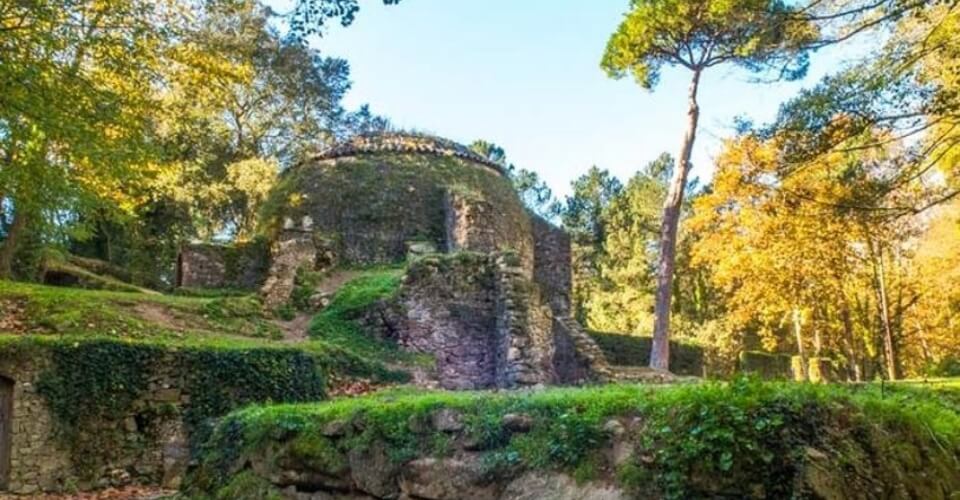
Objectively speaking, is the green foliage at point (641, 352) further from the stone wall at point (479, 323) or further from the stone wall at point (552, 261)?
the stone wall at point (479, 323)

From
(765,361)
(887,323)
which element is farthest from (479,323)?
(765,361)

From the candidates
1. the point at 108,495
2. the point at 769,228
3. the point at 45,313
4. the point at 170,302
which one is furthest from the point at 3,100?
the point at 769,228

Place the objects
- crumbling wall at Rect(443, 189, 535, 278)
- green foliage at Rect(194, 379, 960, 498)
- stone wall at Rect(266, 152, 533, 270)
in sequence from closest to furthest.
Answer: green foliage at Rect(194, 379, 960, 498), crumbling wall at Rect(443, 189, 535, 278), stone wall at Rect(266, 152, 533, 270)

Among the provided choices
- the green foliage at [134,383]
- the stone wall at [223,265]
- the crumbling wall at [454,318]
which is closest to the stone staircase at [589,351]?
the crumbling wall at [454,318]

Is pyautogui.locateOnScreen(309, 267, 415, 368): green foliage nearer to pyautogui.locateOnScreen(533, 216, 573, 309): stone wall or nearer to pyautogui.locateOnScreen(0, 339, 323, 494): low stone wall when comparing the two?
pyautogui.locateOnScreen(0, 339, 323, 494): low stone wall

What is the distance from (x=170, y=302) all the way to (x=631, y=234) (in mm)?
26880

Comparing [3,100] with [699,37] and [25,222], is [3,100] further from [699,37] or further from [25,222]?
[699,37]

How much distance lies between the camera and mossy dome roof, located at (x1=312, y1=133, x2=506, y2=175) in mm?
20344

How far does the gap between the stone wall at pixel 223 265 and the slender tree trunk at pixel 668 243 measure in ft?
31.6

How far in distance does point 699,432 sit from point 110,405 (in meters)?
8.78

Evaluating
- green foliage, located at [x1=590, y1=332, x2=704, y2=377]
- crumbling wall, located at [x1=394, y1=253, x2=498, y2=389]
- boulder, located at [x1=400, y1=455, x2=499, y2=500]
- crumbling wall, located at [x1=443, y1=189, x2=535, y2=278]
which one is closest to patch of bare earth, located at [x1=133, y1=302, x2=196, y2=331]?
crumbling wall, located at [x1=394, y1=253, x2=498, y2=389]

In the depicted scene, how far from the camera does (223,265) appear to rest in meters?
17.4

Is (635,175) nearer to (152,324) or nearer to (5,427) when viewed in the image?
(152,324)

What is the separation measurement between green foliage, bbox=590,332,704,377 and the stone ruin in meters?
3.04
